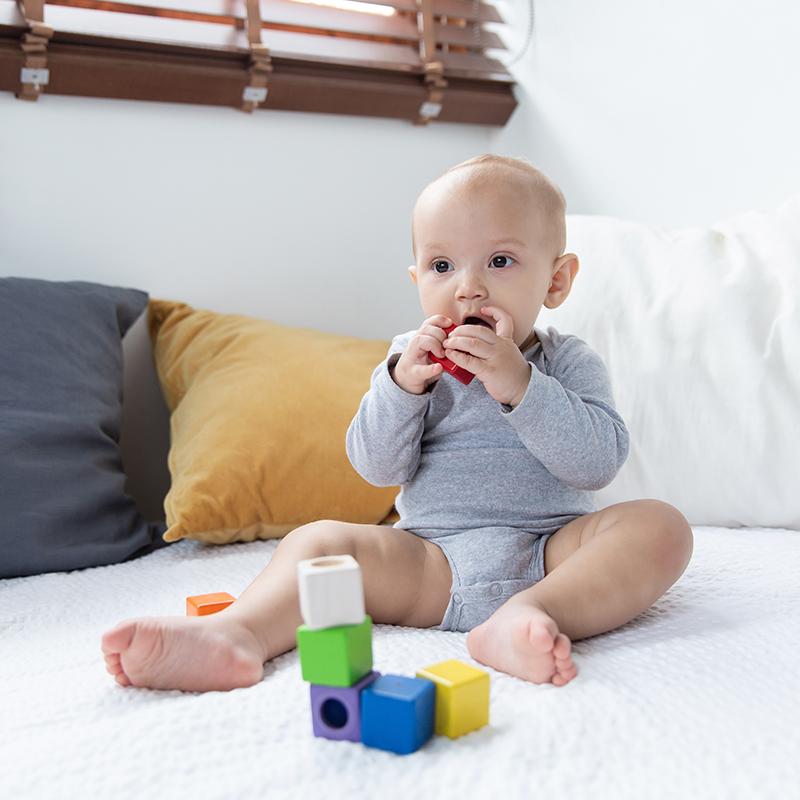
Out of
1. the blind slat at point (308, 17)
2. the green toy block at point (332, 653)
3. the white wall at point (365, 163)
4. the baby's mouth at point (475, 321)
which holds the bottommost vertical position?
the green toy block at point (332, 653)

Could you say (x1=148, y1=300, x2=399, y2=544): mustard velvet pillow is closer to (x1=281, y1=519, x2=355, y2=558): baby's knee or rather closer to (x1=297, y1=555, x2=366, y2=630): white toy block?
(x1=281, y1=519, x2=355, y2=558): baby's knee

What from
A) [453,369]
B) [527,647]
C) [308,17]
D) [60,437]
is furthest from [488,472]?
[308,17]

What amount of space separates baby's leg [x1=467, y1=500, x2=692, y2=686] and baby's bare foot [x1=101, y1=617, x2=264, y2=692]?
19cm

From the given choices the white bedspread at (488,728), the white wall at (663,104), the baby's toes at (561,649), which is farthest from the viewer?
the white wall at (663,104)

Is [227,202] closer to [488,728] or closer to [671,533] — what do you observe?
[671,533]

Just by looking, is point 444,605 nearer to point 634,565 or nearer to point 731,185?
point 634,565

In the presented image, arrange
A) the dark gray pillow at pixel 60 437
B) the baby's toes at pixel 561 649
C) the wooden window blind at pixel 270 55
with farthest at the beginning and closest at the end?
the wooden window blind at pixel 270 55
the dark gray pillow at pixel 60 437
the baby's toes at pixel 561 649

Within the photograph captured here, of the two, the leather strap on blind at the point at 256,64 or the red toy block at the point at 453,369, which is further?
the leather strap on blind at the point at 256,64

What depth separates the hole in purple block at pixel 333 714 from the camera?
2.13ft

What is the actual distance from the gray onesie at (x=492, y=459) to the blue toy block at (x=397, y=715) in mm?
292

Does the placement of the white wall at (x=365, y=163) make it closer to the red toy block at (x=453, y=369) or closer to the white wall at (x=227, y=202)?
the white wall at (x=227, y=202)

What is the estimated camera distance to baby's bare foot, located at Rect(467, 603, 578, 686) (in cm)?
74

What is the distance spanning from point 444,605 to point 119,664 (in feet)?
1.05

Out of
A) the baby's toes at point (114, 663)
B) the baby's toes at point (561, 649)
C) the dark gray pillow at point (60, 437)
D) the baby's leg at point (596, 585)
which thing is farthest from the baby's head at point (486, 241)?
the dark gray pillow at point (60, 437)
